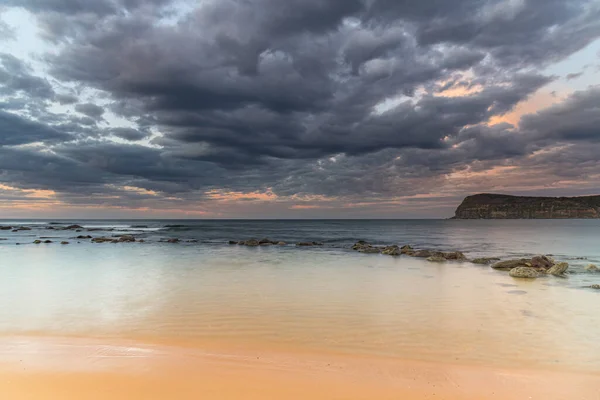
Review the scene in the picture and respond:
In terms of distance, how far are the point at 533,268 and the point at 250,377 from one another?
695 inches

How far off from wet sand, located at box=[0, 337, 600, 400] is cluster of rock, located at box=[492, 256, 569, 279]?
12.1 m

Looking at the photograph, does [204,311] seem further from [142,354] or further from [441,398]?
[441,398]

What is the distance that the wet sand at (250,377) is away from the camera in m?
5.15

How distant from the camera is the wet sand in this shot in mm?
5148

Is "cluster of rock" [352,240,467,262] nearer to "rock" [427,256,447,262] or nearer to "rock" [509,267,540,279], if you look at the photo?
"rock" [427,256,447,262]

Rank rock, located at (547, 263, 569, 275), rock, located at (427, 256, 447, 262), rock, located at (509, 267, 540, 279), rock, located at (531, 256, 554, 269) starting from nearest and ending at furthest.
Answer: rock, located at (509, 267, 540, 279), rock, located at (547, 263, 569, 275), rock, located at (531, 256, 554, 269), rock, located at (427, 256, 447, 262)

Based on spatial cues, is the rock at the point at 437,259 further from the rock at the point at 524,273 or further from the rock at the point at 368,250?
the rock at the point at 368,250

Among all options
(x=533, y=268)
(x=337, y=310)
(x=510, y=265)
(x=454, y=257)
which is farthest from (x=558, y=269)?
(x=337, y=310)

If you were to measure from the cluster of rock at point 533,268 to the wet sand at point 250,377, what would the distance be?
39.5 feet

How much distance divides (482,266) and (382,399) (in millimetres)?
18439

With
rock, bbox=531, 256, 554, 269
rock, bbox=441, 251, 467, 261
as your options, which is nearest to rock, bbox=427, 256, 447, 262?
rock, bbox=441, 251, 467, 261

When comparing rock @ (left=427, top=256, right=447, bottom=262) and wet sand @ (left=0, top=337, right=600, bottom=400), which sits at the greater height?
wet sand @ (left=0, top=337, right=600, bottom=400)

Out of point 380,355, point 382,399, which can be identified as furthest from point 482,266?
point 382,399

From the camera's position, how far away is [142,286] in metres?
14.3
